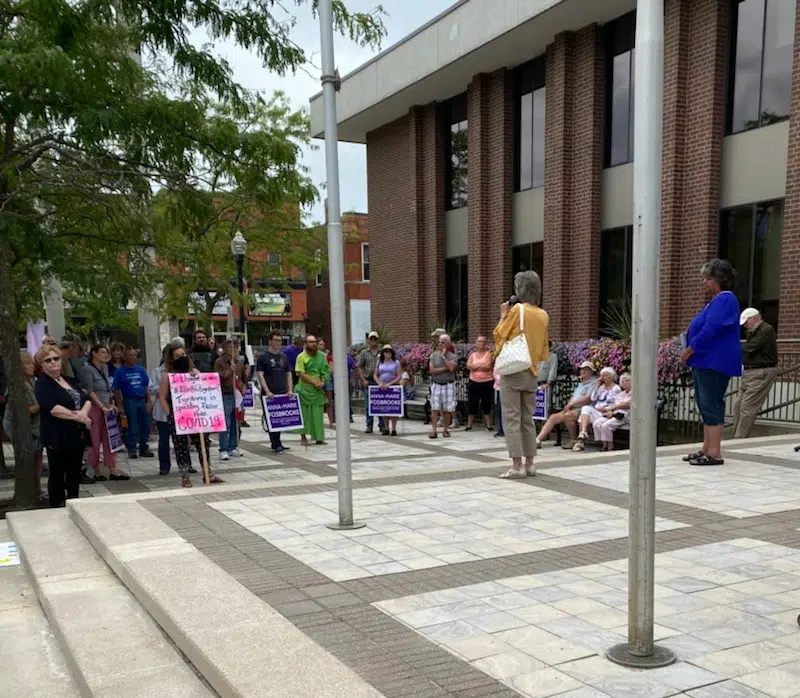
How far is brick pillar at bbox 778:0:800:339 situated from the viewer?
11.5 metres

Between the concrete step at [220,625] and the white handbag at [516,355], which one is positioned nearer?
the concrete step at [220,625]

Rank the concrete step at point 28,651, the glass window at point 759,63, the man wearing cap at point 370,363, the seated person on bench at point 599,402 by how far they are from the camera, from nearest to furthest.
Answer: the concrete step at point 28,651
the seated person on bench at point 599,402
the glass window at point 759,63
the man wearing cap at point 370,363

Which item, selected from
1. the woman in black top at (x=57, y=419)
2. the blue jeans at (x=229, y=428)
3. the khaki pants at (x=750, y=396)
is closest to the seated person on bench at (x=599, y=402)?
the khaki pants at (x=750, y=396)

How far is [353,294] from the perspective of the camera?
42.8m

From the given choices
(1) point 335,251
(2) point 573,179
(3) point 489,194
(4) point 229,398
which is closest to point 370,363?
(4) point 229,398

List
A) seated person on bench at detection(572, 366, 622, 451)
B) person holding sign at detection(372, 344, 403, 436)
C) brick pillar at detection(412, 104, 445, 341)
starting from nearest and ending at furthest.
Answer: seated person on bench at detection(572, 366, 622, 451) < person holding sign at detection(372, 344, 403, 436) < brick pillar at detection(412, 104, 445, 341)

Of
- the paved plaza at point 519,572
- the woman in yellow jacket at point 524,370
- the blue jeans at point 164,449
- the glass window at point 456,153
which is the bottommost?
the blue jeans at point 164,449

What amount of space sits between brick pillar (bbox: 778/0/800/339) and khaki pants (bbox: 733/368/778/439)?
2801mm

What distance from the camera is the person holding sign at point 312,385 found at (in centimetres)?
1095

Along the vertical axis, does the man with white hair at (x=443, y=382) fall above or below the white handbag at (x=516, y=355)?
below

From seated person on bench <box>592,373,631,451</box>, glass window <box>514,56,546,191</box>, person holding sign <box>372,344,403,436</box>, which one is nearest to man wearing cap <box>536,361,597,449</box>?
seated person on bench <box>592,373,631,451</box>

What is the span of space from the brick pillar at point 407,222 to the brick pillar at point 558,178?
15.1 ft

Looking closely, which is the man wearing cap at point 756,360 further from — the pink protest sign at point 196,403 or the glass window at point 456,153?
the glass window at point 456,153

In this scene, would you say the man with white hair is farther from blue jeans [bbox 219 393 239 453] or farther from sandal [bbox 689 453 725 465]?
sandal [bbox 689 453 725 465]
